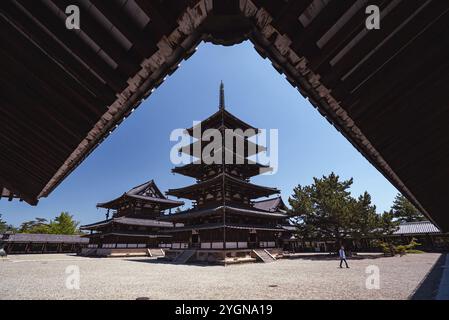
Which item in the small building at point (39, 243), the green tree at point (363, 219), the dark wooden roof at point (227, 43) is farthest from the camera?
the small building at point (39, 243)

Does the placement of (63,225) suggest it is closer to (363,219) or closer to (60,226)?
(60,226)

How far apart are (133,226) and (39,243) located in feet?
67.7

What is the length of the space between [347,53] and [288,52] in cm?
64

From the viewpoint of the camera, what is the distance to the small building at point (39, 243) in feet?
122

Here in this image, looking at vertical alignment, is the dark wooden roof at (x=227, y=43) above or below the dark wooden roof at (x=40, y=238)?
above

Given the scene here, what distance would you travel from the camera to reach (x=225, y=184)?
22.1m

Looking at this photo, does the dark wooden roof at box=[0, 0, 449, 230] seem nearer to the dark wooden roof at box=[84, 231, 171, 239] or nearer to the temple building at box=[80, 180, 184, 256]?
the temple building at box=[80, 180, 184, 256]

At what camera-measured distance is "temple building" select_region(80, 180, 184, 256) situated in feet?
101

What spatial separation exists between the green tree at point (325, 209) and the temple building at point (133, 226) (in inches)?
668

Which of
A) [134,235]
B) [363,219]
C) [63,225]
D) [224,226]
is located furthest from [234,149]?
[63,225]

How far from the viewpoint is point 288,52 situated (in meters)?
2.64

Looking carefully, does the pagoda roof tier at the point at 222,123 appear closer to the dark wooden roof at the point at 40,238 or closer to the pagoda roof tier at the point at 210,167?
the pagoda roof tier at the point at 210,167

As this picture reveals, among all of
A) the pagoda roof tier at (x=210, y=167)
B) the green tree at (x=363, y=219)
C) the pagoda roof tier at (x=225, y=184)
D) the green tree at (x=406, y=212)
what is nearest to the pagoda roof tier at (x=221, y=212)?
the pagoda roof tier at (x=225, y=184)

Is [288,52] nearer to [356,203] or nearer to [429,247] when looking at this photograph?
[356,203]
